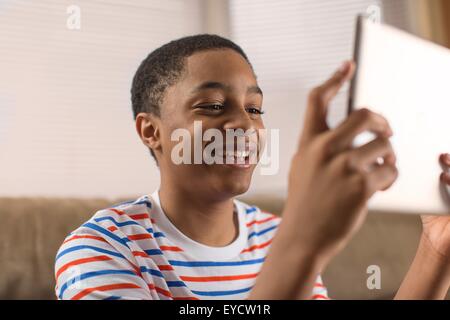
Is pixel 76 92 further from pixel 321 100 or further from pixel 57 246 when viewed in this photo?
pixel 321 100

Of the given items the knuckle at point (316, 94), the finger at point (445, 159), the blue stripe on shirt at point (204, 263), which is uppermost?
the knuckle at point (316, 94)

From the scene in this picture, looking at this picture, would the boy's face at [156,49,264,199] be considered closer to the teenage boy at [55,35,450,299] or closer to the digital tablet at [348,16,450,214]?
the teenage boy at [55,35,450,299]

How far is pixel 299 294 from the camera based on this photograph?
1.40ft

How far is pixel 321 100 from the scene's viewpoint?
0.41 metres

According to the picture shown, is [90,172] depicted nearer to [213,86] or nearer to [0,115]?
[0,115]

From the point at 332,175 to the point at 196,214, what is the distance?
45 centimetres

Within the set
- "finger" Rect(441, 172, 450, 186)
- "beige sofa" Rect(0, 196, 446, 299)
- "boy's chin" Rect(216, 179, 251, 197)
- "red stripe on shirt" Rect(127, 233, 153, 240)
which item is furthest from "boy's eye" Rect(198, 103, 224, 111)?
"beige sofa" Rect(0, 196, 446, 299)

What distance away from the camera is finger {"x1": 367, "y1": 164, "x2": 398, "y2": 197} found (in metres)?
0.39

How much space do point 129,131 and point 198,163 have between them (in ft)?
3.13

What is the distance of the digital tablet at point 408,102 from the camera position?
47 centimetres

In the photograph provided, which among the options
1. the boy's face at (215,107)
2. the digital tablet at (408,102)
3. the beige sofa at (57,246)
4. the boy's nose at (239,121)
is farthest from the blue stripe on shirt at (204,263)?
the beige sofa at (57,246)

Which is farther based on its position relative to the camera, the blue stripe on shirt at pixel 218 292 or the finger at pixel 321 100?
the blue stripe on shirt at pixel 218 292

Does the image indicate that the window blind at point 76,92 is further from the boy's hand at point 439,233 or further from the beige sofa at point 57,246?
the boy's hand at point 439,233

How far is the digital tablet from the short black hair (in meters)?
0.32
